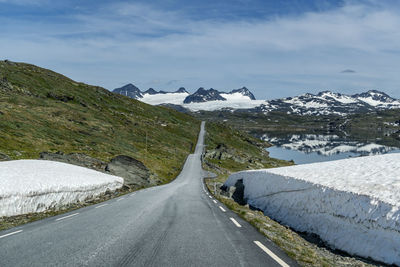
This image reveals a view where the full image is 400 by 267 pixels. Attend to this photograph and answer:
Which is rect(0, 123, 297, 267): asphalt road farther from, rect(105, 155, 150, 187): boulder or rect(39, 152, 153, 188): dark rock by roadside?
rect(105, 155, 150, 187): boulder

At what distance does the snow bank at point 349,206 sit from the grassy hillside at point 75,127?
137 ft

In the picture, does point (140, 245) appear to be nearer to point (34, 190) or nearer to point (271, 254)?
point (271, 254)

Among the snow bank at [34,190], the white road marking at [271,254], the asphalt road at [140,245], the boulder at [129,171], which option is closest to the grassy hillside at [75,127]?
the boulder at [129,171]

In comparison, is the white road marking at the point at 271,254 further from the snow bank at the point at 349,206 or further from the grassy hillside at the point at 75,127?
the grassy hillside at the point at 75,127

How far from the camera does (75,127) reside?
304 ft

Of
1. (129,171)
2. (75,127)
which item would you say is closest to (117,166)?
(129,171)

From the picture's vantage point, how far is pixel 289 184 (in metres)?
17.1

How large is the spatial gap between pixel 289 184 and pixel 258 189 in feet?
19.6

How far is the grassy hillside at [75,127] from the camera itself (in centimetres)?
6494

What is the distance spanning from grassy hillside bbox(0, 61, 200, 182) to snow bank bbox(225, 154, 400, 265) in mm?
41790

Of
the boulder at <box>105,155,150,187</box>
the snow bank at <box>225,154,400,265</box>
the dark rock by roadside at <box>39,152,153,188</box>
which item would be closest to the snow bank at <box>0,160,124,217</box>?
the snow bank at <box>225,154,400,265</box>

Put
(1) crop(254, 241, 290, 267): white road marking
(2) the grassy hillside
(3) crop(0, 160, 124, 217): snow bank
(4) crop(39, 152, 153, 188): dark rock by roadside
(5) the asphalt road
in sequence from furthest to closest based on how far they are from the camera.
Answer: (2) the grassy hillside, (4) crop(39, 152, 153, 188): dark rock by roadside, (3) crop(0, 160, 124, 217): snow bank, (1) crop(254, 241, 290, 267): white road marking, (5) the asphalt road

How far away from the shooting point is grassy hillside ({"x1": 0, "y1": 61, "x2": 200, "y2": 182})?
213 ft

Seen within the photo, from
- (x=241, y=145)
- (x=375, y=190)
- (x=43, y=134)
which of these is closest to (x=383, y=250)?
(x=375, y=190)
